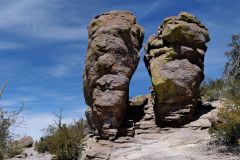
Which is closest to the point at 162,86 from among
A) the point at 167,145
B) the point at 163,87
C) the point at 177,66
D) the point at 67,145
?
the point at 163,87

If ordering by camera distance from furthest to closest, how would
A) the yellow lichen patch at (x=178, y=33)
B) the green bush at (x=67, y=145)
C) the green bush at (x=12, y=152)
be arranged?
the yellow lichen patch at (x=178, y=33) → the green bush at (x=67, y=145) → the green bush at (x=12, y=152)

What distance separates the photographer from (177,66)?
24125mm

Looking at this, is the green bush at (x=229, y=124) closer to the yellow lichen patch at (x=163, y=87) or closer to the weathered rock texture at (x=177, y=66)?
the weathered rock texture at (x=177, y=66)

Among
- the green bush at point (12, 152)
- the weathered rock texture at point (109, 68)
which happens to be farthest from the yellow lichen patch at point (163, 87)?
the green bush at point (12, 152)

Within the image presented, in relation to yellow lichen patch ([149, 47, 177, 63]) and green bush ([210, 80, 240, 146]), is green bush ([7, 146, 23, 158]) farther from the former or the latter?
yellow lichen patch ([149, 47, 177, 63])

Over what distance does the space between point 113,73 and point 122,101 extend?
1.57 m

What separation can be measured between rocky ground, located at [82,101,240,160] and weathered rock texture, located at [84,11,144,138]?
107 centimetres

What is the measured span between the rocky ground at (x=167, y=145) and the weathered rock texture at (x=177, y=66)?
932 mm

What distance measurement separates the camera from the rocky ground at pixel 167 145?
58.8 ft

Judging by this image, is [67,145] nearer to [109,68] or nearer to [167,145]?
[109,68]

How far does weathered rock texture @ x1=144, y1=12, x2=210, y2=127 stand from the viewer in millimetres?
23594

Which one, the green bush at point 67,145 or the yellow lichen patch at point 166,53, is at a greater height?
the yellow lichen patch at point 166,53

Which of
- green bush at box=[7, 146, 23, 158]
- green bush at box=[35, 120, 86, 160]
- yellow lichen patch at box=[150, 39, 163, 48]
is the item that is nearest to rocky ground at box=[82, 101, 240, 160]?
green bush at box=[35, 120, 86, 160]

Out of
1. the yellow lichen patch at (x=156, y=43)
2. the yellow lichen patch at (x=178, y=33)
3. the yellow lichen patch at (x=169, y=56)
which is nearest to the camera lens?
the yellow lichen patch at (x=169, y=56)
